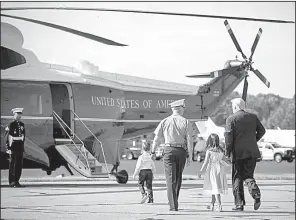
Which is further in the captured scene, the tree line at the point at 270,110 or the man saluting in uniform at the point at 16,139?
the tree line at the point at 270,110

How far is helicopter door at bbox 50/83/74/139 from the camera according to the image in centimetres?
1249

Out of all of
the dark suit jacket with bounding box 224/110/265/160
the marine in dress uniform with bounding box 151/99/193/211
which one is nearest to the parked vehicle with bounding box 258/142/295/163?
the dark suit jacket with bounding box 224/110/265/160

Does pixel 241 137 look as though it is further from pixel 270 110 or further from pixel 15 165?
pixel 270 110

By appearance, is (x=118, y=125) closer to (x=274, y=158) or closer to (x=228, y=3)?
(x=228, y=3)

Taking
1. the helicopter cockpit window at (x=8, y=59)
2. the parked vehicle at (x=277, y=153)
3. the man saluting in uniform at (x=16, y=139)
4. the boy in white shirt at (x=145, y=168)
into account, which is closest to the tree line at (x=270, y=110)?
the parked vehicle at (x=277, y=153)

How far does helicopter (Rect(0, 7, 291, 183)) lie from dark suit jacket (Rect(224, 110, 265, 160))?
13.5 feet

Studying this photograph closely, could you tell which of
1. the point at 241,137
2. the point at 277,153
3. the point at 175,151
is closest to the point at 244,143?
the point at 241,137

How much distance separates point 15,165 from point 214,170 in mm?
3900

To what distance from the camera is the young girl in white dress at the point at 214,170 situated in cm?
771

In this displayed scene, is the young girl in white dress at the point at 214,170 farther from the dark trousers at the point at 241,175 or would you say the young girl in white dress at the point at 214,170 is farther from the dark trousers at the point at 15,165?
the dark trousers at the point at 15,165

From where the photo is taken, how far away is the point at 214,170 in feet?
25.6

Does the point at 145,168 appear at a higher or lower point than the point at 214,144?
lower

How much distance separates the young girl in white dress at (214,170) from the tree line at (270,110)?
9.56 metres

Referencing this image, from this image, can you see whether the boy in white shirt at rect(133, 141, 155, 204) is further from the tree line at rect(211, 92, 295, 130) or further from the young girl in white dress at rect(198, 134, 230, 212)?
the tree line at rect(211, 92, 295, 130)
